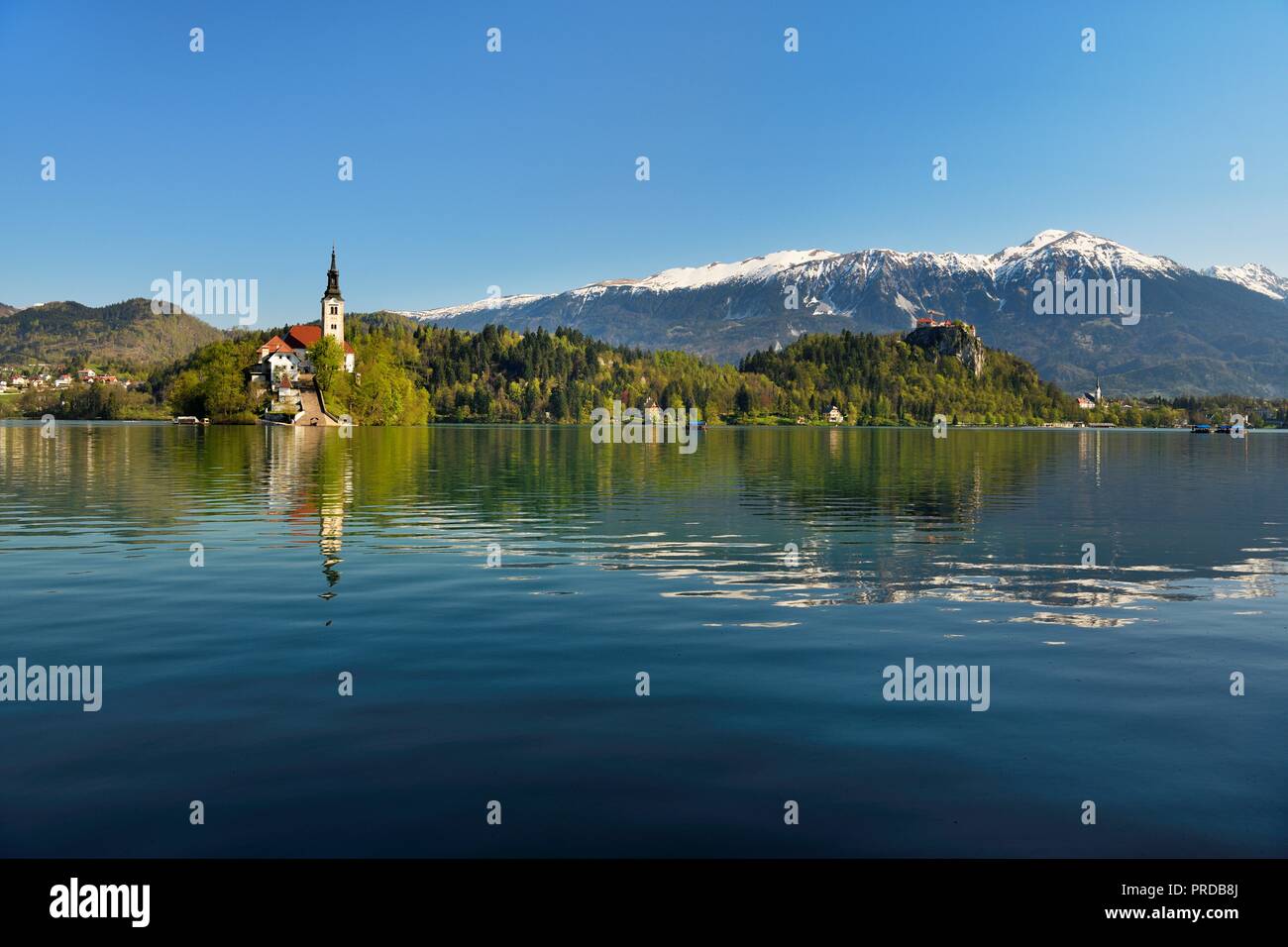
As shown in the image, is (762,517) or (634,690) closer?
(634,690)

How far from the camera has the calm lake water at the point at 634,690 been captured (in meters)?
10.8

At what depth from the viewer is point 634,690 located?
16.3 meters

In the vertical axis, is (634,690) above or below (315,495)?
below

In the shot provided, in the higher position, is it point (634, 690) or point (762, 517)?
point (762, 517)

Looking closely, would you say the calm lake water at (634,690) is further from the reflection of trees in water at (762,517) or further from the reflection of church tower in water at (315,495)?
the reflection of church tower in water at (315,495)

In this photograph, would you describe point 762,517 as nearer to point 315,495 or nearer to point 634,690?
point 315,495

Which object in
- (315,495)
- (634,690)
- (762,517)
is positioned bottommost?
(634,690)

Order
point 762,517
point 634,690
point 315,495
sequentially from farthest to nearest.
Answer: point 315,495 → point 762,517 → point 634,690

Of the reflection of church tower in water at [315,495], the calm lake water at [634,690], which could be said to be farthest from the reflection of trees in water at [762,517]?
the calm lake water at [634,690]

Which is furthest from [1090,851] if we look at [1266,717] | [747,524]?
[747,524]

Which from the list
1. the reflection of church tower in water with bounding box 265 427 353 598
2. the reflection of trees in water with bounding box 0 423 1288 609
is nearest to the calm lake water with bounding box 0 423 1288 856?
the reflection of trees in water with bounding box 0 423 1288 609

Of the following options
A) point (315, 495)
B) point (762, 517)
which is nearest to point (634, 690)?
point (762, 517)

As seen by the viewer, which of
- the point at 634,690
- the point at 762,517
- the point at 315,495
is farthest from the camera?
the point at 315,495
